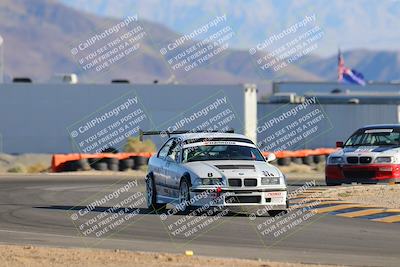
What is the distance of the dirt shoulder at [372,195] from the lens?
21.6 m

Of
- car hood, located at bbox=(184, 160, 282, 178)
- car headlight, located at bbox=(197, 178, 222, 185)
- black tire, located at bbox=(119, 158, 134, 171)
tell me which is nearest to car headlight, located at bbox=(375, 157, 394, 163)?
car hood, located at bbox=(184, 160, 282, 178)

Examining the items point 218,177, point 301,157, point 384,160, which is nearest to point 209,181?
point 218,177

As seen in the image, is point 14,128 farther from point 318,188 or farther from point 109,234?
point 109,234

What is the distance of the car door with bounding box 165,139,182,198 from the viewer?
1898cm

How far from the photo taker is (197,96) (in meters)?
69.1

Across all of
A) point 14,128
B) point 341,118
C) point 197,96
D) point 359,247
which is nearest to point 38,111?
point 14,128

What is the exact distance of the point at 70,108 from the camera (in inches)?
2675

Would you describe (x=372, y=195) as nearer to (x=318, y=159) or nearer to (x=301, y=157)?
(x=301, y=157)

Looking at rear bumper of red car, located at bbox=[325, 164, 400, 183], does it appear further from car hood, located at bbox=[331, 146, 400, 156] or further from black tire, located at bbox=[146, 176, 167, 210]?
black tire, located at bbox=[146, 176, 167, 210]

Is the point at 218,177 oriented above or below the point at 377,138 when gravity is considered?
above

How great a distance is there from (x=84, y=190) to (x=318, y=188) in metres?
5.70

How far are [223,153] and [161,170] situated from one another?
1.29 meters

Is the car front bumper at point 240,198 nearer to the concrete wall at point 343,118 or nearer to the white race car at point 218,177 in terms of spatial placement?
the white race car at point 218,177

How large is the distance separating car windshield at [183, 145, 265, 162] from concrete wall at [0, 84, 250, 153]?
46952 millimetres
